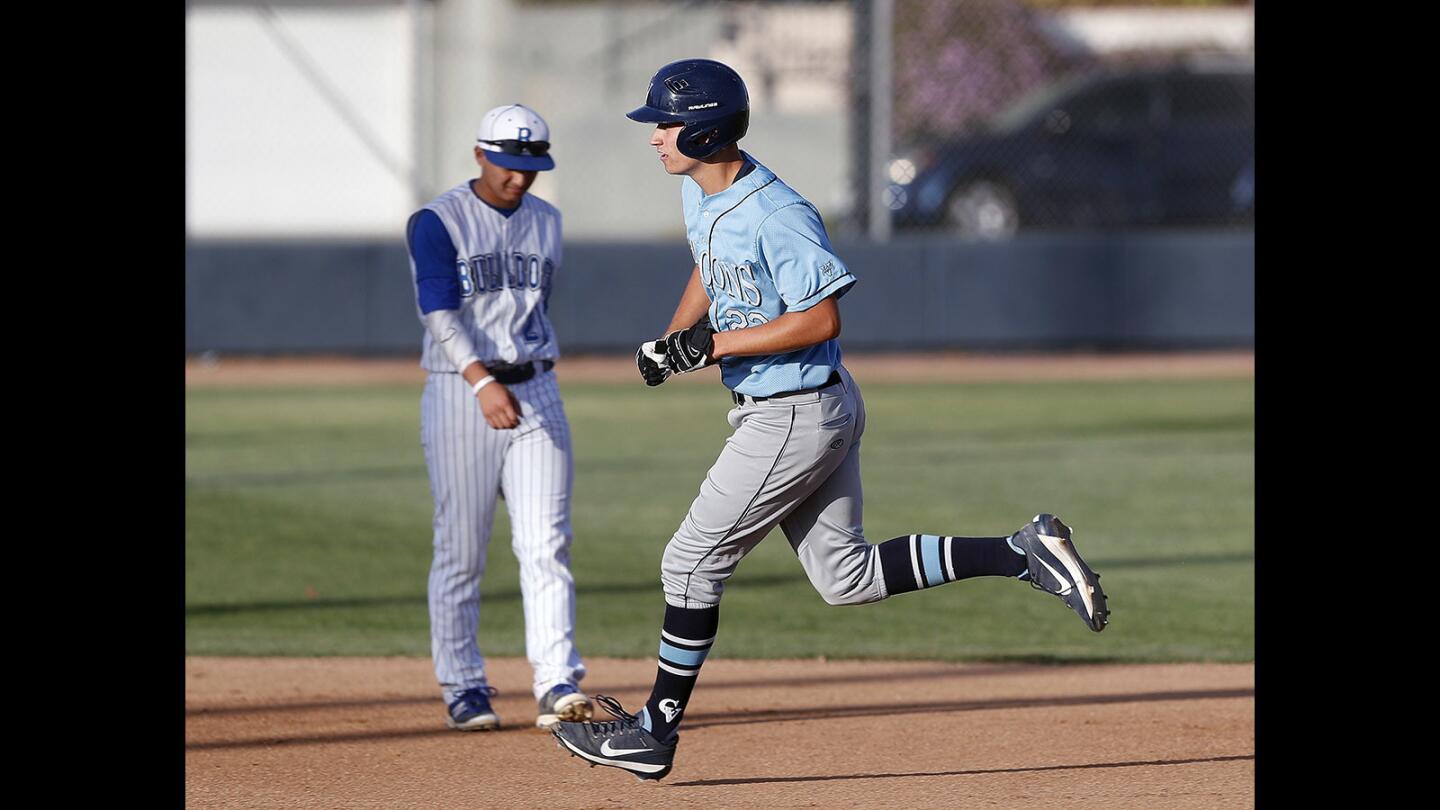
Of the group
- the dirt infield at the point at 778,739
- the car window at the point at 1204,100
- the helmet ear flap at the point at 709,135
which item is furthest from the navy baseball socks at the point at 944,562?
the car window at the point at 1204,100

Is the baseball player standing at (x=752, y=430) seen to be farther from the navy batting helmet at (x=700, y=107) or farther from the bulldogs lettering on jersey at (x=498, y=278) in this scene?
the bulldogs lettering on jersey at (x=498, y=278)

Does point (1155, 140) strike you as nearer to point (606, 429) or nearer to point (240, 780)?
point (606, 429)

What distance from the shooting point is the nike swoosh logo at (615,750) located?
4770mm

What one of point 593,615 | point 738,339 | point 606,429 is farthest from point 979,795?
point 606,429

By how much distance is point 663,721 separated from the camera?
15.7ft

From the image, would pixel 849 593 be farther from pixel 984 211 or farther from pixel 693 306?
pixel 984 211

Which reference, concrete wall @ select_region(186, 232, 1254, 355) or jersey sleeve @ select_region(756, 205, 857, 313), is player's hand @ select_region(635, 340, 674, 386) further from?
concrete wall @ select_region(186, 232, 1254, 355)

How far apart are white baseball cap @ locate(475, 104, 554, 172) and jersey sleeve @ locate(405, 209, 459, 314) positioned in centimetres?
27

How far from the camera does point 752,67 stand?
2055cm

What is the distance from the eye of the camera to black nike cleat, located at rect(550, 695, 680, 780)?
4.77m

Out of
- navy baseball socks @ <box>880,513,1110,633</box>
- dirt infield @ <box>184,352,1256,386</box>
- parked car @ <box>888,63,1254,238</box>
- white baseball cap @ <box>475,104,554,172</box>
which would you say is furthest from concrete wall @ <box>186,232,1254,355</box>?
navy baseball socks @ <box>880,513,1110,633</box>

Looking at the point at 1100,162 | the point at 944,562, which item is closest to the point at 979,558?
the point at 944,562

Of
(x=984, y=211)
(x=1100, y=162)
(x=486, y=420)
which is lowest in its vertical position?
(x=486, y=420)

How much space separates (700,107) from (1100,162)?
49.1 feet
